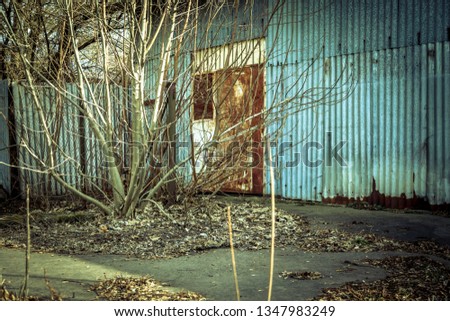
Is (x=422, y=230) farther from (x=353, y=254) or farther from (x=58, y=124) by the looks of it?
(x=58, y=124)

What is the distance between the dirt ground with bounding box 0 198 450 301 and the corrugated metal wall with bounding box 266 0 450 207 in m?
1.86

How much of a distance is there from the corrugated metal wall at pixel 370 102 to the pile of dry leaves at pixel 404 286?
290 cm

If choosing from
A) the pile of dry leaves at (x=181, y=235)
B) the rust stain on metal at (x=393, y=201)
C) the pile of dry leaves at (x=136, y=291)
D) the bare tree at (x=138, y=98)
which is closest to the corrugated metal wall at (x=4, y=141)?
the bare tree at (x=138, y=98)

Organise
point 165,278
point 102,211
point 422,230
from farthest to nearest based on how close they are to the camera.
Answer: point 102,211, point 422,230, point 165,278

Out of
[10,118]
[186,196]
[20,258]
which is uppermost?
[10,118]

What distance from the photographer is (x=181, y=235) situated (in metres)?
5.59

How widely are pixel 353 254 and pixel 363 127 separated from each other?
3.70 metres

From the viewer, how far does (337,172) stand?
827cm

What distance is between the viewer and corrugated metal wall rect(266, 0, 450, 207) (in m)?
7.05

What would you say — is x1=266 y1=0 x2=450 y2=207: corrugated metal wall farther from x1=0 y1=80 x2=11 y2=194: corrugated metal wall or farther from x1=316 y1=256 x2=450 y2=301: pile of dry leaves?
x1=0 y1=80 x2=11 y2=194: corrugated metal wall

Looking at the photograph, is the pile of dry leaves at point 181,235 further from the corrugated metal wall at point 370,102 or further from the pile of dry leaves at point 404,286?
the corrugated metal wall at point 370,102

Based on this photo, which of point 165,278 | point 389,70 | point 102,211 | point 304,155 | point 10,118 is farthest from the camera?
point 10,118

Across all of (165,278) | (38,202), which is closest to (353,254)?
(165,278)

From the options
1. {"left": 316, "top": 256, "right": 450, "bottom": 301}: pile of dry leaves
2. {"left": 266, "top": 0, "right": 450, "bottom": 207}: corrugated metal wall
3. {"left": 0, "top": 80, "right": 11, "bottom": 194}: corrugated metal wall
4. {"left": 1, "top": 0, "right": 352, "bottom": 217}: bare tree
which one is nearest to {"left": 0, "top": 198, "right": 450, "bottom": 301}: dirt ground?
{"left": 316, "top": 256, "right": 450, "bottom": 301}: pile of dry leaves
